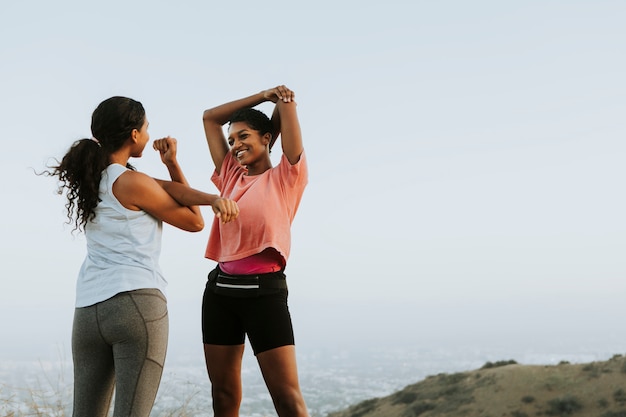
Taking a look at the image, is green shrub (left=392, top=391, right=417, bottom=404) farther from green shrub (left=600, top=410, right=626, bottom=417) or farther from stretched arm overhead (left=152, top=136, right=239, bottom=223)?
stretched arm overhead (left=152, top=136, right=239, bottom=223)

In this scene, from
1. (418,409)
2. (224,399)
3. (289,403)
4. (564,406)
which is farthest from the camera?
(418,409)

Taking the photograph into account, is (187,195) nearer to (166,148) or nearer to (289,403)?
(166,148)

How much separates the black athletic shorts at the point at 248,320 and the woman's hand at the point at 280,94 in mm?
947

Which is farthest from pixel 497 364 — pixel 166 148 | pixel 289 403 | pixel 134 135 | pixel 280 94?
pixel 134 135

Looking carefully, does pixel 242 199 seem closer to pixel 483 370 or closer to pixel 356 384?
pixel 483 370

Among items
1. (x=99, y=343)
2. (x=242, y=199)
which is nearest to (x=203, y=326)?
(x=242, y=199)

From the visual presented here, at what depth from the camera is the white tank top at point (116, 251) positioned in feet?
9.11

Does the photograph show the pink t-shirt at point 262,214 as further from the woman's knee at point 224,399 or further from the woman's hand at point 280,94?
the woman's knee at point 224,399

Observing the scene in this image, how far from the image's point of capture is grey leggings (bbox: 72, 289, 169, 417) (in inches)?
107

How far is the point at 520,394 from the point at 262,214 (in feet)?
97.4

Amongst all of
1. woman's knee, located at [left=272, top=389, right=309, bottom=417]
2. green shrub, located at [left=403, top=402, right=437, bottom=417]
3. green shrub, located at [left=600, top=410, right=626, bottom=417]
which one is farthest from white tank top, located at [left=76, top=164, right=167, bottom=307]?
green shrub, located at [left=403, top=402, right=437, bottom=417]

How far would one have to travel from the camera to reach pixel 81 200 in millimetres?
2883

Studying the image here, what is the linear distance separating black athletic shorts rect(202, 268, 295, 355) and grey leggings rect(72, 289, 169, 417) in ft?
2.43

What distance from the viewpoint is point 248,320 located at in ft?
11.6
